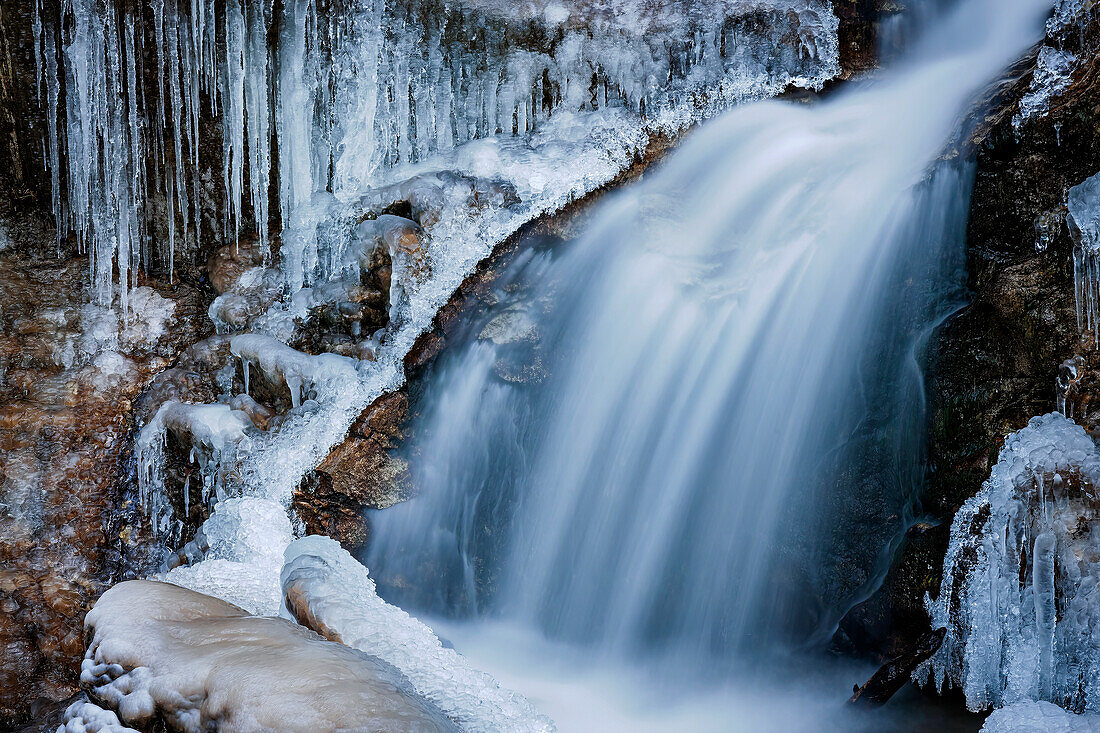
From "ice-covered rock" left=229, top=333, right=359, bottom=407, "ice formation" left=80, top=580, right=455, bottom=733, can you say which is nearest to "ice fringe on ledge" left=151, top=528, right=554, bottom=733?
"ice formation" left=80, top=580, right=455, bottom=733

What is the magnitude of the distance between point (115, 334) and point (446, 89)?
3235mm

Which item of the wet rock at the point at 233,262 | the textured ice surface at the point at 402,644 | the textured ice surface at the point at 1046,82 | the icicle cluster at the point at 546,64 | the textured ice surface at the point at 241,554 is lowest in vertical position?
the textured ice surface at the point at 241,554

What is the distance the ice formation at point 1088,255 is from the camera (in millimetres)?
3285

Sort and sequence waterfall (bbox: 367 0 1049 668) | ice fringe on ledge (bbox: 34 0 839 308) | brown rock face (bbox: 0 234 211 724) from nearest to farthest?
waterfall (bbox: 367 0 1049 668) < brown rock face (bbox: 0 234 211 724) < ice fringe on ledge (bbox: 34 0 839 308)

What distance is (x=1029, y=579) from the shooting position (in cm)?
324

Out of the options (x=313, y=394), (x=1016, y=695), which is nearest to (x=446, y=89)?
(x=313, y=394)

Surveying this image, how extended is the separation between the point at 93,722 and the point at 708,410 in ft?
10.5

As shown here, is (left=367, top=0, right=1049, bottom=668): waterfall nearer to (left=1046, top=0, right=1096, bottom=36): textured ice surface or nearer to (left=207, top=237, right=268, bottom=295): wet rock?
(left=1046, top=0, right=1096, bottom=36): textured ice surface

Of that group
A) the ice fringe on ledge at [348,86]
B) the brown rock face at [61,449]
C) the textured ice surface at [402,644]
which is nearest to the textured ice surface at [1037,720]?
the textured ice surface at [402,644]

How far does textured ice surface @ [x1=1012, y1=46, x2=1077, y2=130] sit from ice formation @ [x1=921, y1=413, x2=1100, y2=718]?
1.49 metres

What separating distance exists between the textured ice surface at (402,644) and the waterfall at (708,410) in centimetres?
131

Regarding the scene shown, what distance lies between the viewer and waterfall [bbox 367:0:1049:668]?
406cm

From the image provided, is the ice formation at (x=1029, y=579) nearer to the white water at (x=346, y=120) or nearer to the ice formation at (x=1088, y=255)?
the ice formation at (x=1088, y=255)

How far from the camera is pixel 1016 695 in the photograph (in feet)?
10.7
